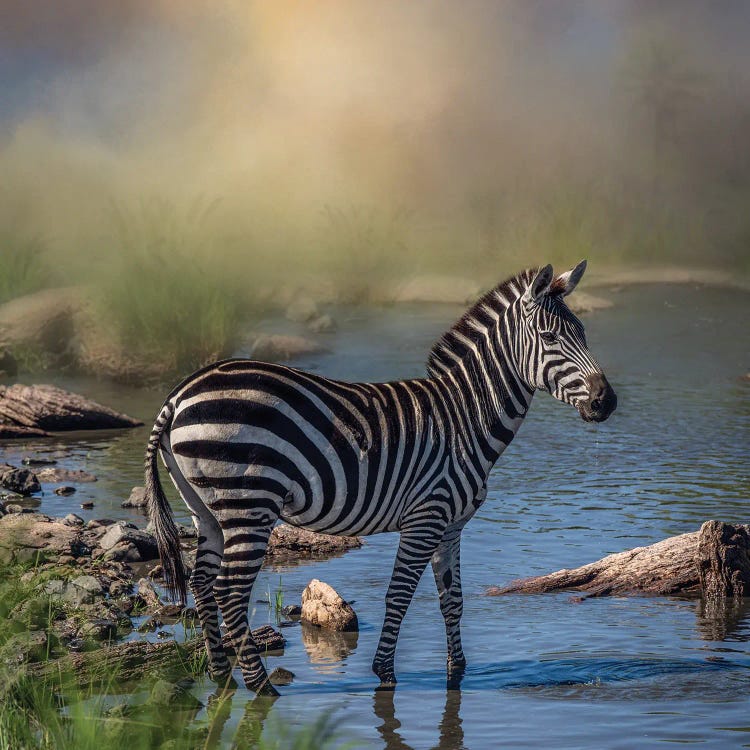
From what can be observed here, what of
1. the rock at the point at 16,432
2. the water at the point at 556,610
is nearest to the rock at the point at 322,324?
the water at the point at 556,610

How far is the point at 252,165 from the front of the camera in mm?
31781

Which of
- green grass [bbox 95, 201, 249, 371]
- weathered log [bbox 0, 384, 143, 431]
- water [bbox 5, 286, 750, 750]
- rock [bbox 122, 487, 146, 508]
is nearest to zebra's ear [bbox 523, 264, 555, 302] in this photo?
water [bbox 5, 286, 750, 750]

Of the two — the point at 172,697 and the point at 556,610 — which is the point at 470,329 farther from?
the point at 172,697

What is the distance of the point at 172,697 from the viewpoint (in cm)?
671

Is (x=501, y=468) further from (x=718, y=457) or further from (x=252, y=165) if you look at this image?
(x=252, y=165)

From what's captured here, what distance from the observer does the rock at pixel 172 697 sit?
6598 millimetres

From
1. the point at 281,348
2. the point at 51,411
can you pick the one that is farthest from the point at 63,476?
the point at 281,348

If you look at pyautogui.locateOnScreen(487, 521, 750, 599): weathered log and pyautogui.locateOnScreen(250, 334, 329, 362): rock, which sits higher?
pyautogui.locateOnScreen(250, 334, 329, 362): rock

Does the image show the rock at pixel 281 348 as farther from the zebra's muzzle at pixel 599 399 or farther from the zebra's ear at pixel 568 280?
the zebra's muzzle at pixel 599 399

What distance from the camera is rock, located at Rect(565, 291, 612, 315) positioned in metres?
23.1

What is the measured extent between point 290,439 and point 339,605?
1703mm

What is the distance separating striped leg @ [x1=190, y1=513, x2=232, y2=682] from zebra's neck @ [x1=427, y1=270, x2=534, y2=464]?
1.48 m

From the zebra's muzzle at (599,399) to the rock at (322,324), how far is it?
48.5 ft

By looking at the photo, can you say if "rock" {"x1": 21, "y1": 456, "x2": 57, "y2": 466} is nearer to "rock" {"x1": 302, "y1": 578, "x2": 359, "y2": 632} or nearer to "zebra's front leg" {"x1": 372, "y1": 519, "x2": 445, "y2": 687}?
"rock" {"x1": 302, "y1": 578, "x2": 359, "y2": 632}
